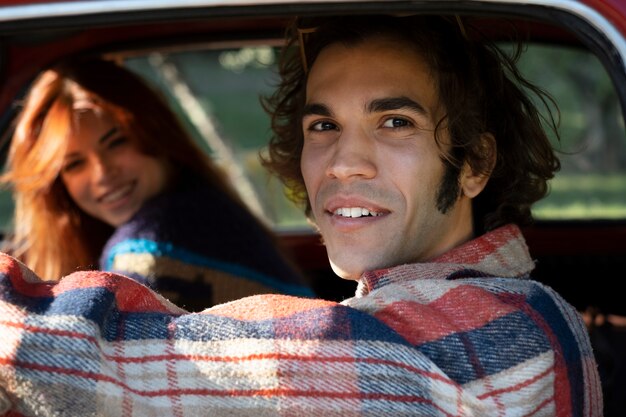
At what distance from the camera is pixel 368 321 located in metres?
1.47

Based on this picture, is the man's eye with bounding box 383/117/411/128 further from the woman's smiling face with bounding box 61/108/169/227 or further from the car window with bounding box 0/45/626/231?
the car window with bounding box 0/45/626/231

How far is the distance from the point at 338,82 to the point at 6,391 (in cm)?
92

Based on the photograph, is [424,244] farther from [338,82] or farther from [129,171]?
[129,171]

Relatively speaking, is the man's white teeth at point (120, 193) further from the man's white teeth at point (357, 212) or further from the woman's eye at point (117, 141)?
the man's white teeth at point (357, 212)

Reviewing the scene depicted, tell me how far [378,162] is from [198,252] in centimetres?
117

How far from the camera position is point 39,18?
1.50m

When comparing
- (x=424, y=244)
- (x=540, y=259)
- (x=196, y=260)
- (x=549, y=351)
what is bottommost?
(x=549, y=351)

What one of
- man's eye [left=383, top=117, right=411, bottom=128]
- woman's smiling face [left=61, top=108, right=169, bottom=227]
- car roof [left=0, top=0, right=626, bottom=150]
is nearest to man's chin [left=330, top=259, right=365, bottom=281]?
man's eye [left=383, top=117, right=411, bottom=128]

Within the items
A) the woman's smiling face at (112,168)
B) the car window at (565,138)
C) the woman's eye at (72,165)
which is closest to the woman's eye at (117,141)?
the woman's smiling face at (112,168)

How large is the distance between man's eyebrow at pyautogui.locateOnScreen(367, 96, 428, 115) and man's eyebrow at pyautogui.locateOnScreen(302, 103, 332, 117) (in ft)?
0.35

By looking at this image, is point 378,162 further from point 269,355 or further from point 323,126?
point 269,355

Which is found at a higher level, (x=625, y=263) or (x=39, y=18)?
(x=625, y=263)

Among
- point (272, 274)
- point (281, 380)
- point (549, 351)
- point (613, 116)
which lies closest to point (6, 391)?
point (281, 380)

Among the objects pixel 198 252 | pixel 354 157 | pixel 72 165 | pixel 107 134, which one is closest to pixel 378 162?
pixel 354 157
